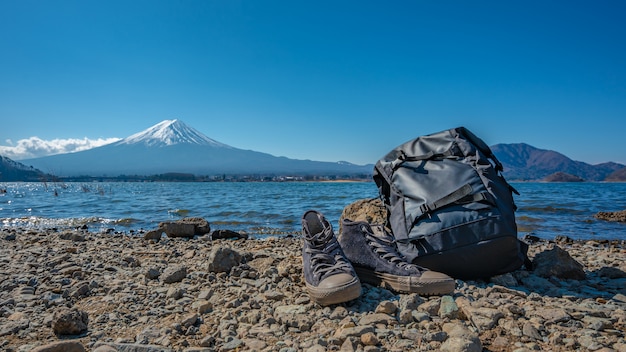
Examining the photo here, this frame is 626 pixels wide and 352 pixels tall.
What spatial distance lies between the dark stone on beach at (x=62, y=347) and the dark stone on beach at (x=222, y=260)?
183cm

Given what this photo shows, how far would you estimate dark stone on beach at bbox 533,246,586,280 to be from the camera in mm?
3752

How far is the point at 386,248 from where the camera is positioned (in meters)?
3.39

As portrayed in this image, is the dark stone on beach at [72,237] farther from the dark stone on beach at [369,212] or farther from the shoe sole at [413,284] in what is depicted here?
the shoe sole at [413,284]

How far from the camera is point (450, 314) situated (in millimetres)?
2617

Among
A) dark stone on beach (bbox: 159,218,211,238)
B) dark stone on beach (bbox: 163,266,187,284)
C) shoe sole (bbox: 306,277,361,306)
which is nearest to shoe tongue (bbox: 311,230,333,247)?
shoe sole (bbox: 306,277,361,306)

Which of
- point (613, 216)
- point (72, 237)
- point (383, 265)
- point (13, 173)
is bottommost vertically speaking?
point (613, 216)

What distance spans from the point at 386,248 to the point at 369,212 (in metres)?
2.70

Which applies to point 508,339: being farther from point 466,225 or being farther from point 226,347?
point 226,347

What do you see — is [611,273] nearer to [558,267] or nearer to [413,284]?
[558,267]

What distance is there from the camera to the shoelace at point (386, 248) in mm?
3186

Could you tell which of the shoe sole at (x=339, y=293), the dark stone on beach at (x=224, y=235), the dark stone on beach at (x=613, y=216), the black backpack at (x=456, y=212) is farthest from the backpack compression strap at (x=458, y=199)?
the dark stone on beach at (x=613, y=216)

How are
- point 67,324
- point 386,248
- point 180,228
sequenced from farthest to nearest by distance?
point 180,228
point 386,248
point 67,324

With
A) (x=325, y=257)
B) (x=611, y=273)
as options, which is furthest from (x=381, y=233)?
(x=611, y=273)

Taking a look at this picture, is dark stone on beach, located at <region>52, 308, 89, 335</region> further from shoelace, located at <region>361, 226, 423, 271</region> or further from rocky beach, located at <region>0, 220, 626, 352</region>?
shoelace, located at <region>361, 226, 423, 271</region>
